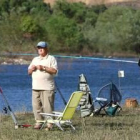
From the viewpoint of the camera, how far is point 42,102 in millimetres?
11422

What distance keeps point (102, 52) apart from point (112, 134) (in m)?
77.3

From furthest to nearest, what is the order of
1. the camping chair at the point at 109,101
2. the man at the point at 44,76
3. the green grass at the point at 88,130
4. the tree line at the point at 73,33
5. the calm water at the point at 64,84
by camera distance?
1. the tree line at the point at 73,33
2. the calm water at the point at 64,84
3. the camping chair at the point at 109,101
4. the man at the point at 44,76
5. the green grass at the point at 88,130

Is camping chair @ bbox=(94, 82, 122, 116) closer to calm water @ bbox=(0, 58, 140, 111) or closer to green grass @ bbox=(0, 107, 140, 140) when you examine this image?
green grass @ bbox=(0, 107, 140, 140)

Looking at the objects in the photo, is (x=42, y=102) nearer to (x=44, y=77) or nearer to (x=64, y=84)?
(x=44, y=77)

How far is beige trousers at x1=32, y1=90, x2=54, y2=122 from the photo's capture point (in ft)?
37.1

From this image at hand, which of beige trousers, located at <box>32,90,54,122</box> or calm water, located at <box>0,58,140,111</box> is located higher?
beige trousers, located at <box>32,90,54,122</box>

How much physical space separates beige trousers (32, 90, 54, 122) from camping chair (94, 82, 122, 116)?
8.36 feet

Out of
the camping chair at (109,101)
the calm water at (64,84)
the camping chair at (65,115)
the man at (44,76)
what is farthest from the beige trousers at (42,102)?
the calm water at (64,84)

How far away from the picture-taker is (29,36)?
3418 inches

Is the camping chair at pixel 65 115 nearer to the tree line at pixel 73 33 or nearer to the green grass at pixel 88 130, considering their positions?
the green grass at pixel 88 130

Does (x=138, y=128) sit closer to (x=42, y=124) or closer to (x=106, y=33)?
(x=42, y=124)

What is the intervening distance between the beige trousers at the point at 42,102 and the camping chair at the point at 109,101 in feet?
8.36

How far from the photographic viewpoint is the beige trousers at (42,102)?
37.1 feet

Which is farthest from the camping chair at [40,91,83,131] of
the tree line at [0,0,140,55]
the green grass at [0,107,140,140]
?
the tree line at [0,0,140,55]
